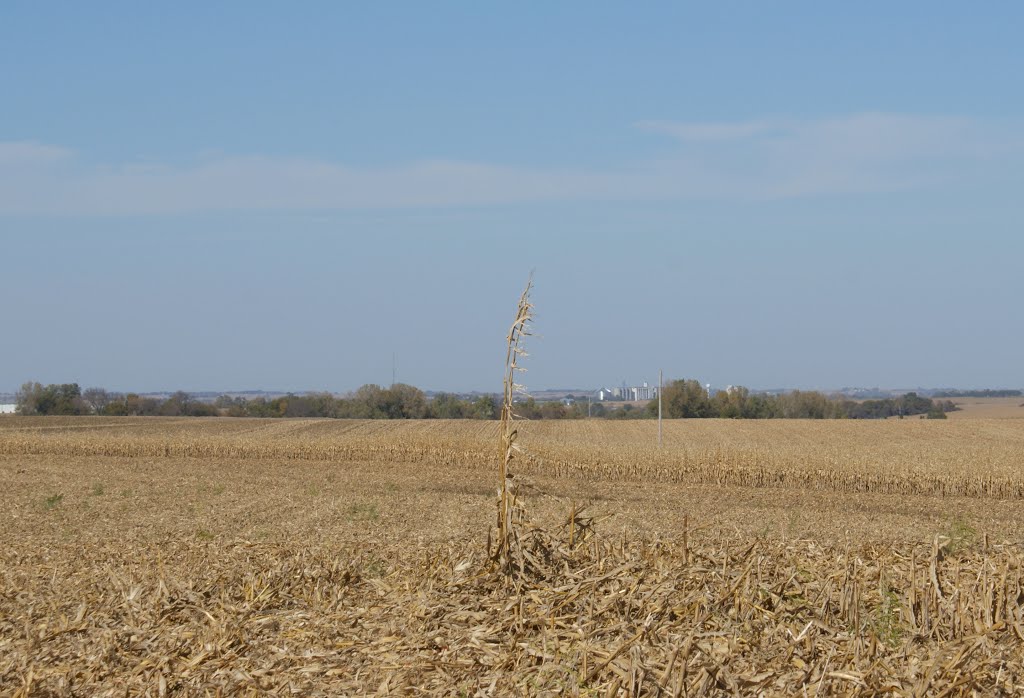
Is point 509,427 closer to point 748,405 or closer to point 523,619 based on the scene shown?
point 523,619

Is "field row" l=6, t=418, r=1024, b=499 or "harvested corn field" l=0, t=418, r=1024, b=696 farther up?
"harvested corn field" l=0, t=418, r=1024, b=696

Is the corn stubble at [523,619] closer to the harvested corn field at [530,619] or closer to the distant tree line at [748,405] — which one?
the harvested corn field at [530,619]

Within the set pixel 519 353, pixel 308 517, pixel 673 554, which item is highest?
pixel 519 353

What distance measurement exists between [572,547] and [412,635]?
1.67 meters

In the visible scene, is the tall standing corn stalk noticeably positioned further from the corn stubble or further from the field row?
the field row

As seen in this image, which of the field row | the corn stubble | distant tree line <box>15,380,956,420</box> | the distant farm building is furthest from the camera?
distant tree line <box>15,380,956,420</box>

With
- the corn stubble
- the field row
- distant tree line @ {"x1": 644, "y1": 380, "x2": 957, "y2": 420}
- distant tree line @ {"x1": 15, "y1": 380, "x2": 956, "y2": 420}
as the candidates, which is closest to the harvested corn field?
the corn stubble

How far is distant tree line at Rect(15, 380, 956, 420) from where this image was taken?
281 ft

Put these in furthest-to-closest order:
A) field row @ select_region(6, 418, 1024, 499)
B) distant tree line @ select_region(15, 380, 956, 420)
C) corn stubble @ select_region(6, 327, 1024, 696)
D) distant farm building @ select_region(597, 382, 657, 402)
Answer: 1. distant tree line @ select_region(15, 380, 956, 420)
2. field row @ select_region(6, 418, 1024, 499)
3. distant farm building @ select_region(597, 382, 657, 402)
4. corn stubble @ select_region(6, 327, 1024, 696)

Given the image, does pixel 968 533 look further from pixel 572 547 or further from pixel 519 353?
pixel 519 353

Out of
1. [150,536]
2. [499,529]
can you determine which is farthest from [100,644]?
[150,536]

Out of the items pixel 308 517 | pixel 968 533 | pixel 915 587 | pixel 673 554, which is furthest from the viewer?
pixel 308 517

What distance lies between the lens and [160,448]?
38688mm

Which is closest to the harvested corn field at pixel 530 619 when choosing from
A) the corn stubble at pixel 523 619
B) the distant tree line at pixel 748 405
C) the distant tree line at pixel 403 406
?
the corn stubble at pixel 523 619
